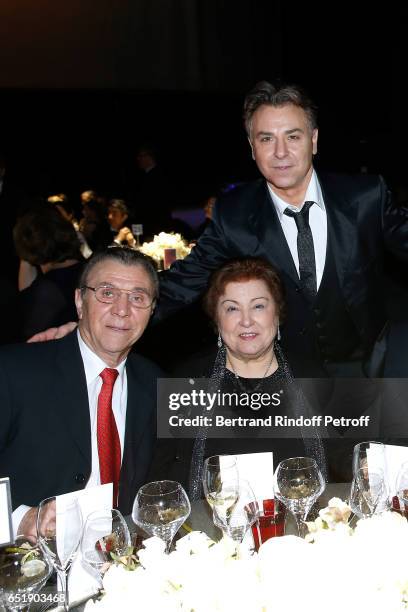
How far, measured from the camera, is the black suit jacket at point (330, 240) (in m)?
2.72

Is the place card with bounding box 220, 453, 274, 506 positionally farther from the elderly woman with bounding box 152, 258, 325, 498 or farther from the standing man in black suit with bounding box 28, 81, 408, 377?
the standing man in black suit with bounding box 28, 81, 408, 377

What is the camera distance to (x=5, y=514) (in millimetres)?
1469

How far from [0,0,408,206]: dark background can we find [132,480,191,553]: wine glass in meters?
7.35

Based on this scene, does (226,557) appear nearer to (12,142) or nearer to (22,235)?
(22,235)

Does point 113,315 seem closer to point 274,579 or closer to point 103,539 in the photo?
point 103,539

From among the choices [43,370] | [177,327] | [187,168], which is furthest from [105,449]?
[187,168]

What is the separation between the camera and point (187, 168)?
44.1 feet

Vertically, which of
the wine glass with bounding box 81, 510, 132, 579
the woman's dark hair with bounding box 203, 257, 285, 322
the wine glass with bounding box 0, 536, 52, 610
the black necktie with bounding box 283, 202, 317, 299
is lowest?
the wine glass with bounding box 0, 536, 52, 610

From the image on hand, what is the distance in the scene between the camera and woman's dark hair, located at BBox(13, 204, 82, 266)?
4.05 meters

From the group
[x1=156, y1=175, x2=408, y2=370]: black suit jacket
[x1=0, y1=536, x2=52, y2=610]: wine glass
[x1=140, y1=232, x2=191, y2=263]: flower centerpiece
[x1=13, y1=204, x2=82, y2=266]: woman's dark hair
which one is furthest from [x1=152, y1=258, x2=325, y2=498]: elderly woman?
[x1=140, y1=232, x2=191, y2=263]: flower centerpiece

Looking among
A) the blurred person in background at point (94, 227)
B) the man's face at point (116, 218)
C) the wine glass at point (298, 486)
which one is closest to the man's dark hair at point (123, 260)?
the wine glass at point (298, 486)

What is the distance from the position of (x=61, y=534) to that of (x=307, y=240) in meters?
1.69

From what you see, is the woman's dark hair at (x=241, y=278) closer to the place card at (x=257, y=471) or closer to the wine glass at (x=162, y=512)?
the place card at (x=257, y=471)

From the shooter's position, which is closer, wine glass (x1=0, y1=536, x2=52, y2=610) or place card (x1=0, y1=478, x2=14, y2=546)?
wine glass (x1=0, y1=536, x2=52, y2=610)
